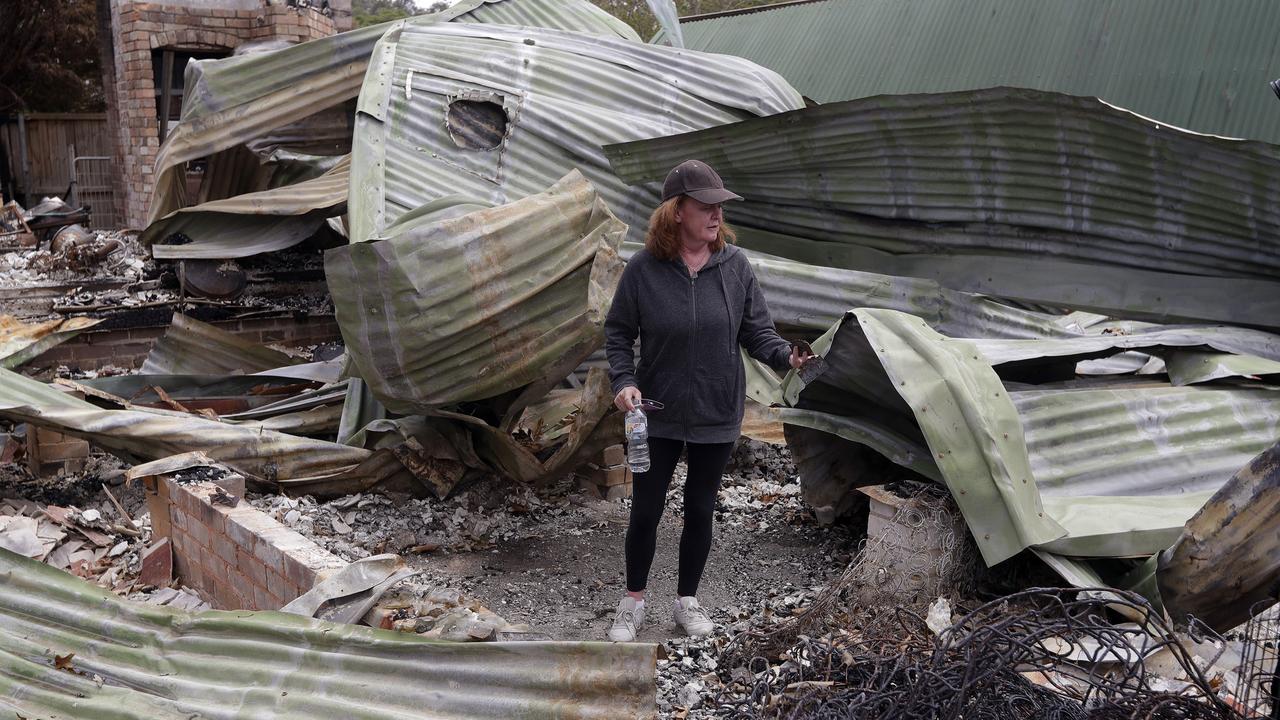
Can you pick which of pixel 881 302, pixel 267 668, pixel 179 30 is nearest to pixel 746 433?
pixel 881 302

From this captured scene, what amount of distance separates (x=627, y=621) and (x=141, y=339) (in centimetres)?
617

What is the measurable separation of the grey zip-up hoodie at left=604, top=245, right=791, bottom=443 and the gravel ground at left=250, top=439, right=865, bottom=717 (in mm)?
809

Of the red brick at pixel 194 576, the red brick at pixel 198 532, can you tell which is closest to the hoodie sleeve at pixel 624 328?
the red brick at pixel 198 532

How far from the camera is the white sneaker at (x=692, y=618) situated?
12.4 ft

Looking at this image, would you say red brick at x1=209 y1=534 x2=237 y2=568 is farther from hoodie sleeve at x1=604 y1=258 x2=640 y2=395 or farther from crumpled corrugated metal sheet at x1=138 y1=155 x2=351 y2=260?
crumpled corrugated metal sheet at x1=138 y1=155 x2=351 y2=260

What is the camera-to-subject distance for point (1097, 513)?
153 inches

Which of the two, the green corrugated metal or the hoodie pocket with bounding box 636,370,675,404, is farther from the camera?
the green corrugated metal

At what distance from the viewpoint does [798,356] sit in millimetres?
3512

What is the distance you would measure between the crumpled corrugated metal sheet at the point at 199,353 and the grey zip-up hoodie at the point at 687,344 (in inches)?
183

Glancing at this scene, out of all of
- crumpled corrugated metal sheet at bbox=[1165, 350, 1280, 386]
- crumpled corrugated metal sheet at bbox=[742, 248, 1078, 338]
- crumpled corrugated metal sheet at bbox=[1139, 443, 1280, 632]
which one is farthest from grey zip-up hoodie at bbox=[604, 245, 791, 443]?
crumpled corrugated metal sheet at bbox=[1165, 350, 1280, 386]

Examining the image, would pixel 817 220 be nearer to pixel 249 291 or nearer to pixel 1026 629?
pixel 1026 629

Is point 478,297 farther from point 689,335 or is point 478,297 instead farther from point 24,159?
point 24,159

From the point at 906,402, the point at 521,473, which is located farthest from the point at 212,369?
the point at 906,402

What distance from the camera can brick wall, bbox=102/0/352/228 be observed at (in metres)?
11.6
